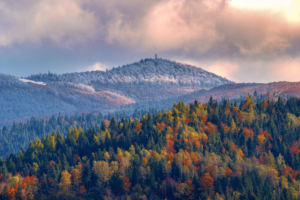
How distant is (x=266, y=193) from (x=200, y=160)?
41156 millimetres

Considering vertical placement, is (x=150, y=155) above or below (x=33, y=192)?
above

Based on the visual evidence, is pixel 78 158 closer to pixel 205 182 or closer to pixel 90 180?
pixel 90 180

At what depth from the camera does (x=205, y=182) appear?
554 ft

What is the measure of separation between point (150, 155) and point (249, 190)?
5402 cm

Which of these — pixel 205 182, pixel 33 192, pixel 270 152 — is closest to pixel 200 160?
pixel 205 182

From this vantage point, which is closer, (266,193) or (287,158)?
(266,193)

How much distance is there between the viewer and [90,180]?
582 ft

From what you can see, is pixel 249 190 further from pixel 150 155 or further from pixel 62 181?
pixel 62 181

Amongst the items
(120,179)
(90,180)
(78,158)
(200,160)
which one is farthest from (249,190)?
(78,158)

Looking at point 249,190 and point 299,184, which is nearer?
point 249,190

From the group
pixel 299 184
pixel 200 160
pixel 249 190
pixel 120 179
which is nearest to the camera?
pixel 249 190

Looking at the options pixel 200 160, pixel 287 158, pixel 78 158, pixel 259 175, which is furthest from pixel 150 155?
pixel 287 158

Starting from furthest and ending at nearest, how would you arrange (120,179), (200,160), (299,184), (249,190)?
(200,160)
(120,179)
(299,184)
(249,190)

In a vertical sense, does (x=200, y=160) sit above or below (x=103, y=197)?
above
